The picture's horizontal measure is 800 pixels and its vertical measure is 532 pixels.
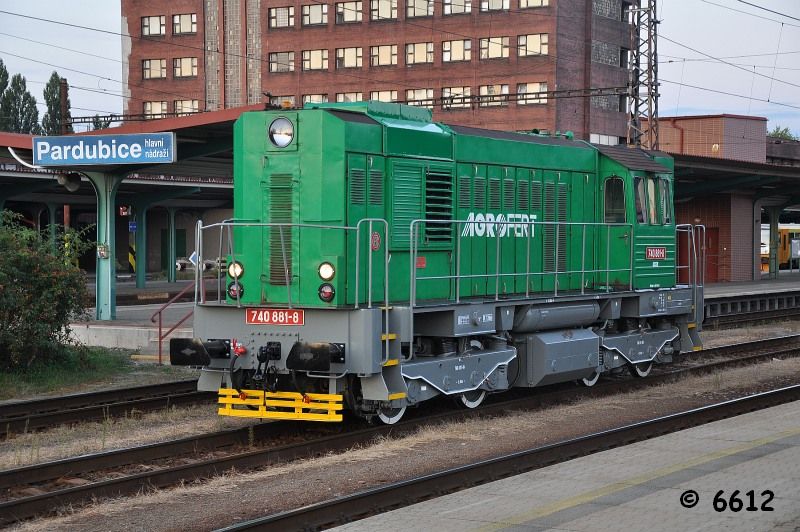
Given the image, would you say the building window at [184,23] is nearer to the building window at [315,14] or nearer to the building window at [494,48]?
the building window at [315,14]

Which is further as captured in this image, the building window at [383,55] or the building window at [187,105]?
the building window at [187,105]

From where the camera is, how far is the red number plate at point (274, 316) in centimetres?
1141

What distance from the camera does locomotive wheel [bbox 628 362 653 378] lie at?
16859 millimetres

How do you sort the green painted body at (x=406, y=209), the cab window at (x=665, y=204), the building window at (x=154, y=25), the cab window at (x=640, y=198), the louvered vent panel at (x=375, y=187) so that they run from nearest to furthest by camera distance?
the green painted body at (x=406, y=209), the louvered vent panel at (x=375, y=187), the cab window at (x=640, y=198), the cab window at (x=665, y=204), the building window at (x=154, y=25)

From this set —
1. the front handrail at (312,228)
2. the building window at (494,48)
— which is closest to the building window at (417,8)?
the building window at (494,48)

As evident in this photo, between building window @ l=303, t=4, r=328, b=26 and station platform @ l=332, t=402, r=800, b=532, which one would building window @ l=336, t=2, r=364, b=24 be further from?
station platform @ l=332, t=402, r=800, b=532

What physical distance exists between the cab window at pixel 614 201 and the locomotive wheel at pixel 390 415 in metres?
5.54

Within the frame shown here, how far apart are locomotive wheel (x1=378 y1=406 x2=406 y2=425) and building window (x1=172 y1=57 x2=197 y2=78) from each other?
6328 cm

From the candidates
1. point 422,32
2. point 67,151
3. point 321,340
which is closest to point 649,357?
point 321,340

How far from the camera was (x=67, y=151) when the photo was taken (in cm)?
2309

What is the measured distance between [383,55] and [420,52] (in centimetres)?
270

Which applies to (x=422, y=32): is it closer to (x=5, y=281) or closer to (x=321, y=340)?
(x=5, y=281)

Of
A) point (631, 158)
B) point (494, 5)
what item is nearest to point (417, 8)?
point (494, 5)

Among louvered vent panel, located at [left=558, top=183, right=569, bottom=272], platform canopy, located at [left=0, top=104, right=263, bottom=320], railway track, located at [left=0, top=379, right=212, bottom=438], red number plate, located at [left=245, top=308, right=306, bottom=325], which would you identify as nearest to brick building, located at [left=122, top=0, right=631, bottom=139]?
platform canopy, located at [left=0, top=104, right=263, bottom=320]
